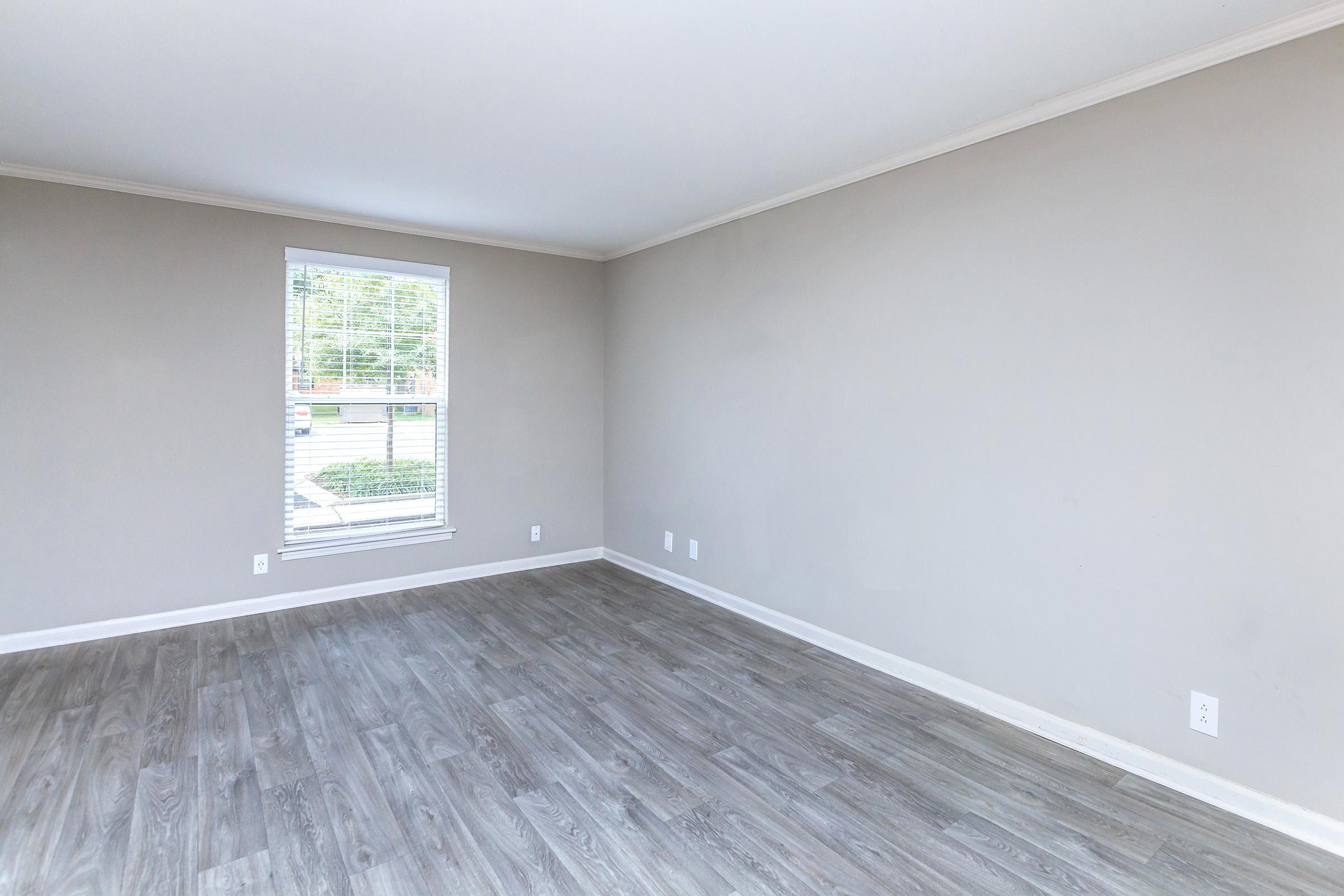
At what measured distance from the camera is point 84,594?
3502 millimetres

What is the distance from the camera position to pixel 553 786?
224cm

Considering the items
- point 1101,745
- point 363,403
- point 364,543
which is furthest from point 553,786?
point 363,403

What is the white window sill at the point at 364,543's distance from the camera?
13.5ft

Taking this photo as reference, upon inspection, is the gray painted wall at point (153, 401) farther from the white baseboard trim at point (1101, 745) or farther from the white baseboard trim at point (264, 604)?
the white baseboard trim at point (1101, 745)

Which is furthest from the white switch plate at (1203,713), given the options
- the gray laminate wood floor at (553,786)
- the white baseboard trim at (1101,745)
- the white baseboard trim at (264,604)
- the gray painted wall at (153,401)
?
the gray painted wall at (153,401)

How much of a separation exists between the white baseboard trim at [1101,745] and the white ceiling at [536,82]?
2418mm

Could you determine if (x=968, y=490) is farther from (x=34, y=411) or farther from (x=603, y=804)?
(x=34, y=411)

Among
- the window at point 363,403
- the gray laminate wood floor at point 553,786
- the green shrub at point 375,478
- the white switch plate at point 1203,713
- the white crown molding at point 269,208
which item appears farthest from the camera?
the green shrub at point 375,478

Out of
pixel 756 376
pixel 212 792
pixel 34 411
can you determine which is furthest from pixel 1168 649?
pixel 34 411

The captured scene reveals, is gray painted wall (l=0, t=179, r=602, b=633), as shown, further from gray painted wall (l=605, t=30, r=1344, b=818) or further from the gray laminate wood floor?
gray painted wall (l=605, t=30, r=1344, b=818)

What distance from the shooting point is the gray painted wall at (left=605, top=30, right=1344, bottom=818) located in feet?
6.48

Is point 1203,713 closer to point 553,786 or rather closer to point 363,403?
point 553,786

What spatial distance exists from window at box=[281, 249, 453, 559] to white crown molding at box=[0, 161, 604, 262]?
231mm

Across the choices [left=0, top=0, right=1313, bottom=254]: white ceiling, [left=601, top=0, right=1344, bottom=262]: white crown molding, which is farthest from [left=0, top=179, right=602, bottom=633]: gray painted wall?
[left=601, top=0, right=1344, bottom=262]: white crown molding
